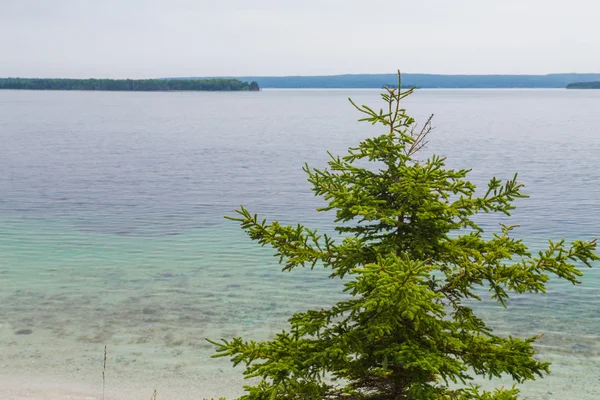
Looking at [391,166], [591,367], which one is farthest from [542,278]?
[591,367]

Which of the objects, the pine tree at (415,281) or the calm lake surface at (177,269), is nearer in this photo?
the pine tree at (415,281)

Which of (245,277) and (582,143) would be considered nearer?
(245,277)

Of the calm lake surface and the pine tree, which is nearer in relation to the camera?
the pine tree

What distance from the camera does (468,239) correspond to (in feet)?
22.1

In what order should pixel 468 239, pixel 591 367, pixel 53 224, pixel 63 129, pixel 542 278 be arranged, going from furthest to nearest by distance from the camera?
pixel 63 129, pixel 53 224, pixel 591 367, pixel 468 239, pixel 542 278

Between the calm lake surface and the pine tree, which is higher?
the pine tree

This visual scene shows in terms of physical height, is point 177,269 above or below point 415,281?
below

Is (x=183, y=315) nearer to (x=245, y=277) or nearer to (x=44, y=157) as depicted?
(x=245, y=277)

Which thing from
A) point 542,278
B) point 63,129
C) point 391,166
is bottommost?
point 63,129

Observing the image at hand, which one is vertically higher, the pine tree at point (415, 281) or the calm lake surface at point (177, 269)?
the pine tree at point (415, 281)

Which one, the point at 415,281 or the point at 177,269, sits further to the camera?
the point at 177,269

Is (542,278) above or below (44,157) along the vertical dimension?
above

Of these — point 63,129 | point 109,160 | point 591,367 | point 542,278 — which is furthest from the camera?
point 63,129

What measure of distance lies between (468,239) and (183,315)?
13564 millimetres
